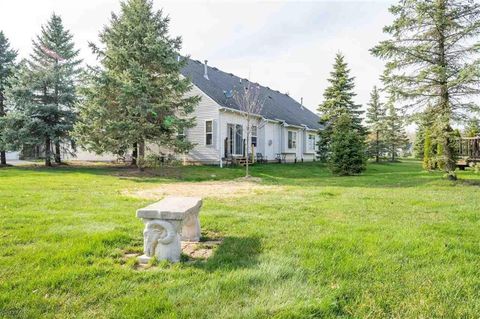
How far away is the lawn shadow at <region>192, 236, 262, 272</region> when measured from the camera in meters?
3.36

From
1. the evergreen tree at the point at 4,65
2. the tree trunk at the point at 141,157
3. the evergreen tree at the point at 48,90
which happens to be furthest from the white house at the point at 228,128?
the evergreen tree at the point at 4,65

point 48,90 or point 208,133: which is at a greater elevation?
point 48,90

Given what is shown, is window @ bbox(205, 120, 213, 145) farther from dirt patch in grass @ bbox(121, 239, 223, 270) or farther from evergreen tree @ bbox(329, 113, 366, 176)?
dirt patch in grass @ bbox(121, 239, 223, 270)

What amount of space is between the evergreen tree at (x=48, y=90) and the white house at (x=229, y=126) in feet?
24.0

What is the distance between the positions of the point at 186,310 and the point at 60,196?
6653 mm

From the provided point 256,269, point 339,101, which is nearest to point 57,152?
point 339,101

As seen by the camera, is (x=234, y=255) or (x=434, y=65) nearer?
(x=234, y=255)

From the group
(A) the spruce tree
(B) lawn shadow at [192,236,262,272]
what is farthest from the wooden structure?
(A) the spruce tree

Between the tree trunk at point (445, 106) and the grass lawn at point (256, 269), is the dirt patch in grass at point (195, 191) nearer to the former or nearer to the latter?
the grass lawn at point (256, 269)

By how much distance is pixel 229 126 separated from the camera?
20297mm

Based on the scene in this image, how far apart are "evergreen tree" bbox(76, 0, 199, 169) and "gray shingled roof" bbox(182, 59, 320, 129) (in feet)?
5.02

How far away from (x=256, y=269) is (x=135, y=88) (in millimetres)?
12881

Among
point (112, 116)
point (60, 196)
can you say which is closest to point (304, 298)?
point (60, 196)

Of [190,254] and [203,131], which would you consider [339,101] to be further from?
[190,254]
